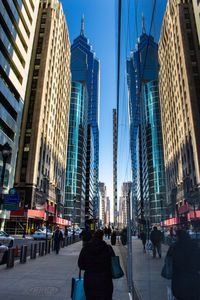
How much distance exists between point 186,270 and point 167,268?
2.07 ft

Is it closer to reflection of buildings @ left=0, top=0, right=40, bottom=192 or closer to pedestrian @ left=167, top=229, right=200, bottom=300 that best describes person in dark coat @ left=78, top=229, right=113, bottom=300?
pedestrian @ left=167, top=229, right=200, bottom=300

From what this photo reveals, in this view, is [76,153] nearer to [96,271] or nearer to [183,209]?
[96,271]

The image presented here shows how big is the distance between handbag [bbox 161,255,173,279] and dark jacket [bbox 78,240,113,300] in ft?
3.43

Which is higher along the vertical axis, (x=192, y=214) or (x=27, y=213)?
(x=27, y=213)

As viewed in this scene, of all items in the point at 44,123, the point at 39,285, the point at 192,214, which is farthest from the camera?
the point at 44,123

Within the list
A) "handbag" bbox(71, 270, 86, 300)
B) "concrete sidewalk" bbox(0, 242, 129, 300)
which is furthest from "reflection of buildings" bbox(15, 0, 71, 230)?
"handbag" bbox(71, 270, 86, 300)

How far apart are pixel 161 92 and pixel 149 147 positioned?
146 centimetres

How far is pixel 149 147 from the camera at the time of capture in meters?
6.13

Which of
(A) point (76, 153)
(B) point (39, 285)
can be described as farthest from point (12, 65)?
(A) point (76, 153)

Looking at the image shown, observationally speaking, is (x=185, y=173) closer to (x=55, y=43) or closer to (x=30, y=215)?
(x=30, y=215)

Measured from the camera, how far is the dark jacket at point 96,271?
13.3 ft

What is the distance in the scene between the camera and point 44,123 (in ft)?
210

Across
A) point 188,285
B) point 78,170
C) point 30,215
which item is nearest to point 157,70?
point 188,285

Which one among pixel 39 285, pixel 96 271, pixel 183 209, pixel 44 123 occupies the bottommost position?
pixel 39 285
